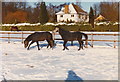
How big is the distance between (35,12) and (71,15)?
8.20 m

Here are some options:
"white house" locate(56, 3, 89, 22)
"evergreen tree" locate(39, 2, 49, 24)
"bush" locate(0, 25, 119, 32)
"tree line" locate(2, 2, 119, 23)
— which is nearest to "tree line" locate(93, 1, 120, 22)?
"tree line" locate(2, 2, 119, 23)

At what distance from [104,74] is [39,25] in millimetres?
21854

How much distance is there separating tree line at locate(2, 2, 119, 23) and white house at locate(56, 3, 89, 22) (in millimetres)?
1538

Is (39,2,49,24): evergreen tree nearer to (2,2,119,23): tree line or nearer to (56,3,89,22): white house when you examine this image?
(2,2,119,23): tree line

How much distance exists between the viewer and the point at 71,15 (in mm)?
39500

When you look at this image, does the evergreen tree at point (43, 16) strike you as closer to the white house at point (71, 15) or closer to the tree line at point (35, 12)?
the tree line at point (35, 12)

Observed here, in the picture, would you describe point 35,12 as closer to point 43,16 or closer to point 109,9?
point 43,16

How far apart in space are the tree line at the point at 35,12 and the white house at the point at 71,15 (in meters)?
1.54

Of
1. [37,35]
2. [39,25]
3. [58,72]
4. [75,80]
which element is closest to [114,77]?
[75,80]

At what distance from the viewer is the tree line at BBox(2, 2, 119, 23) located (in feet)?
94.5

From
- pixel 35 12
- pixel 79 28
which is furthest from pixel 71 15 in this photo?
pixel 79 28

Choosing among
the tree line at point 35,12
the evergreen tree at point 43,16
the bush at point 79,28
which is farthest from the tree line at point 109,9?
the evergreen tree at point 43,16

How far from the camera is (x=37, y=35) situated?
9.38 m

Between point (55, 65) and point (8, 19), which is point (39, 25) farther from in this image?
point (55, 65)
